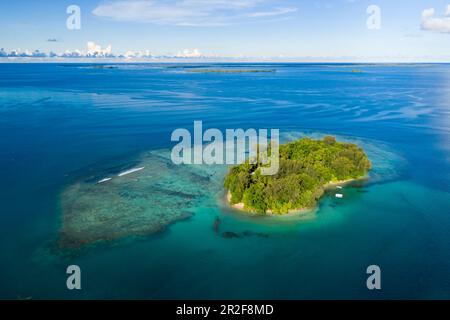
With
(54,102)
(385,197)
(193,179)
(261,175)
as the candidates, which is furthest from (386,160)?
(54,102)

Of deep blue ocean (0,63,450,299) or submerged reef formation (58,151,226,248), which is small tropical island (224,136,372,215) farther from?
submerged reef formation (58,151,226,248)

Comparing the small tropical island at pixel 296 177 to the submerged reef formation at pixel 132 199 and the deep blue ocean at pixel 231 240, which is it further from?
the submerged reef formation at pixel 132 199

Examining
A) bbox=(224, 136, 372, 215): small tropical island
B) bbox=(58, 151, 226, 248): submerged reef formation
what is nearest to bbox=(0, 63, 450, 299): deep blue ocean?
bbox=(58, 151, 226, 248): submerged reef formation

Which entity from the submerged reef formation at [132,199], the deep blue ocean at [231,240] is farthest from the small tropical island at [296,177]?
the submerged reef formation at [132,199]

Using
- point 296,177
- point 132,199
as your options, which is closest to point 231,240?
point 296,177

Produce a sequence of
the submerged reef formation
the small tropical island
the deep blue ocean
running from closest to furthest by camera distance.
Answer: the deep blue ocean, the submerged reef formation, the small tropical island

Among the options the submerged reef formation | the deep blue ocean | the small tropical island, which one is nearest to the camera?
the deep blue ocean

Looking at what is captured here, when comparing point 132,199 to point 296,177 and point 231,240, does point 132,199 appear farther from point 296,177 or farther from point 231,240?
point 296,177
